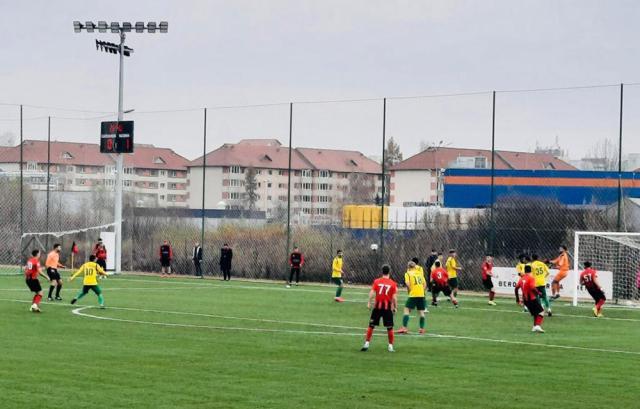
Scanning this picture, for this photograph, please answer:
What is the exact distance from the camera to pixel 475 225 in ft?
184

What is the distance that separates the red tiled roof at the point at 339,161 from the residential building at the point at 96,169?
12393 mm

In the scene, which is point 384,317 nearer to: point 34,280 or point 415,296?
point 415,296

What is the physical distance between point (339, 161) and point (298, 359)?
9214 cm

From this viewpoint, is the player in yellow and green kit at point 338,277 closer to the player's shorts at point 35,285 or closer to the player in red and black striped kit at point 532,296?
the player's shorts at point 35,285

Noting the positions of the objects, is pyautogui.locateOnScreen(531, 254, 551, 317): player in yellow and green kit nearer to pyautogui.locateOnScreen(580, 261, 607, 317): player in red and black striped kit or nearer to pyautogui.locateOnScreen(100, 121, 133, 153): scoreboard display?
pyautogui.locateOnScreen(580, 261, 607, 317): player in red and black striped kit

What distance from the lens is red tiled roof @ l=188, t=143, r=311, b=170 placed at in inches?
4422

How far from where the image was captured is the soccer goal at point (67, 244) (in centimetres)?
6544

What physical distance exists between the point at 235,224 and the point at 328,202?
3207cm

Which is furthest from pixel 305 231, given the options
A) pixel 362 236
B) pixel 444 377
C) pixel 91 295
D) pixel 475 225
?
pixel 444 377

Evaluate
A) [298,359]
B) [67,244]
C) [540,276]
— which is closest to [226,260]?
[67,244]

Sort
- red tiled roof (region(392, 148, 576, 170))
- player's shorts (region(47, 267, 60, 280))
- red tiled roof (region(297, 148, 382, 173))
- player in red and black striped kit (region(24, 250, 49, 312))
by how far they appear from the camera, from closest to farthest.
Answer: player in red and black striped kit (region(24, 250, 49, 312))
player's shorts (region(47, 267, 60, 280))
red tiled roof (region(392, 148, 576, 170))
red tiled roof (region(297, 148, 382, 173))

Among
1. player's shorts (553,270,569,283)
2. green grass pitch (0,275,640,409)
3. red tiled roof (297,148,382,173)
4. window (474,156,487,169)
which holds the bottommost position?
green grass pitch (0,275,640,409)

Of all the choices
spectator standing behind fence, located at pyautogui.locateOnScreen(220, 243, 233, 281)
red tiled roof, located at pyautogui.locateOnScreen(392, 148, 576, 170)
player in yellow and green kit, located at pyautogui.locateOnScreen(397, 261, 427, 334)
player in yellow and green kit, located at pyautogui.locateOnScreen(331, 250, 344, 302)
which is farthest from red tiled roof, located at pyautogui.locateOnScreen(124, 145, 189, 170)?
player in yellow and green kit, located at pyautogui.locateOnScreen(397, 261, 427, 334)

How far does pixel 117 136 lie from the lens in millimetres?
59188
